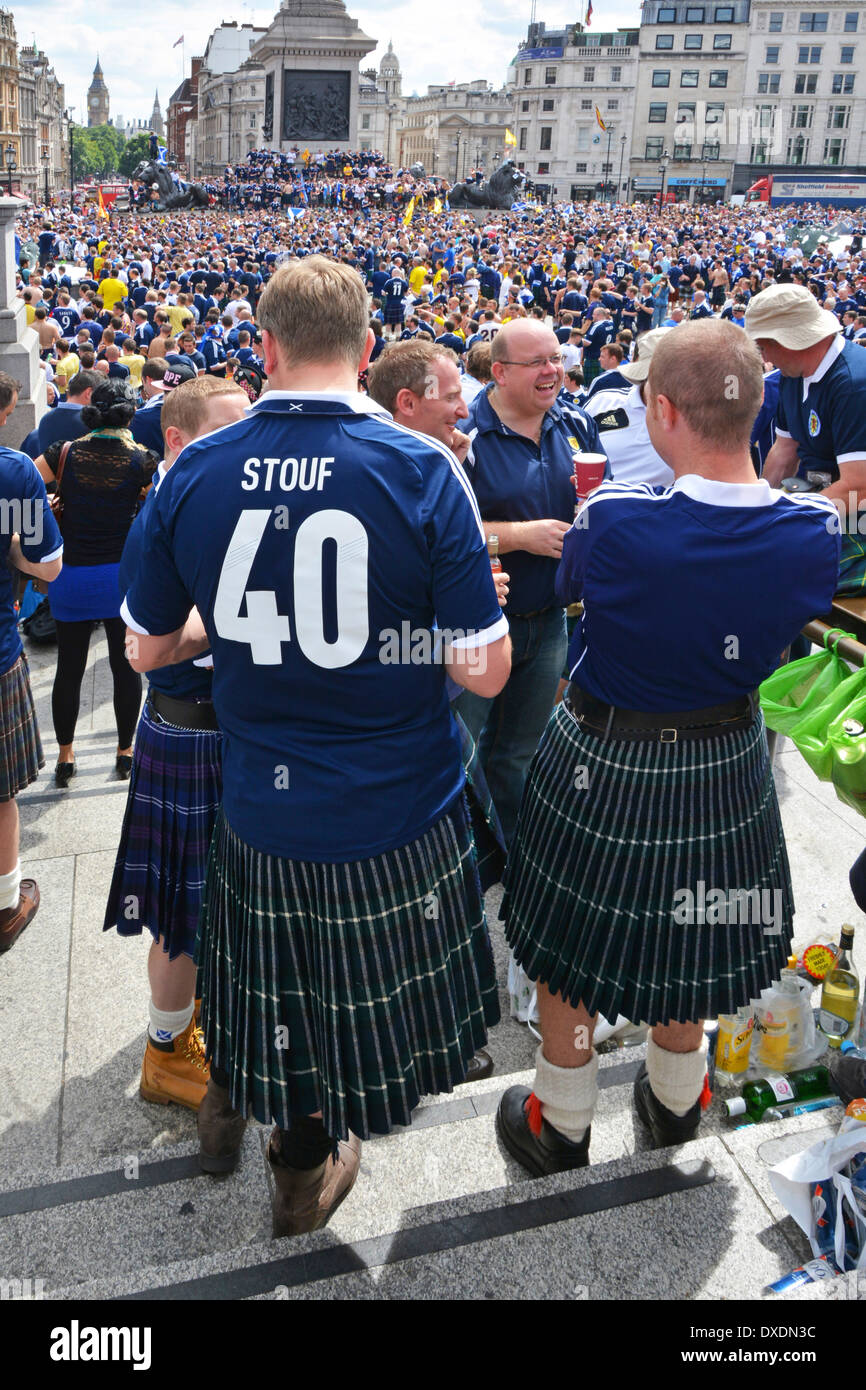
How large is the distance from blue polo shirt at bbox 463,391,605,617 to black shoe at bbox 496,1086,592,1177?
1.59 meters

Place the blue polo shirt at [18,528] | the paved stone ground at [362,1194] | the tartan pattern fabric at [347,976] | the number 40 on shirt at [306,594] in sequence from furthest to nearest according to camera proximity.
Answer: the blue polo shirt at [18,528] < the paved stone ground at [362,1194] < the tartan pattern fabric at [347,976] < the number 40 on shirt at [306,594]

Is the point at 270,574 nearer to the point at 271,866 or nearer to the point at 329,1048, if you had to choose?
the point at 271,866

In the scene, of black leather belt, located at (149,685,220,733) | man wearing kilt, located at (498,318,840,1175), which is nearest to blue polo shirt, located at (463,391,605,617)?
man wearing kilt, located at (498,318,840,1175)

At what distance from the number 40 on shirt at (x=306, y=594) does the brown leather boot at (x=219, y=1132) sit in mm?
1344

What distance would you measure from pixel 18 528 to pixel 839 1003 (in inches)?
114

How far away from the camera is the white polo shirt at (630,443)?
4594 mm

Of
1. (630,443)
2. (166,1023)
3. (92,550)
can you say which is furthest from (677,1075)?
(92,550)

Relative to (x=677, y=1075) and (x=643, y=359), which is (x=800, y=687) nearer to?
(x=677, y=1075)

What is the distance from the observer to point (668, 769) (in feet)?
7.38

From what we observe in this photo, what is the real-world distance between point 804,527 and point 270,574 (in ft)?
3.45

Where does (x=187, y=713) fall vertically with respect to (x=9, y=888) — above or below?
above

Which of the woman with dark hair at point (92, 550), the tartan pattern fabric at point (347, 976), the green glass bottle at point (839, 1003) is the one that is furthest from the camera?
the woman with dark hair at point (92, 550)

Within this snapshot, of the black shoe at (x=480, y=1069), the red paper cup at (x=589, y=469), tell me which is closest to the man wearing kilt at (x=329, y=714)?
the black shoe at (x=480, y=1069)

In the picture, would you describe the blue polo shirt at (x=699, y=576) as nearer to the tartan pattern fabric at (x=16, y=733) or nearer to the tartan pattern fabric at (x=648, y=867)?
the tartan pattern fabric at (x=648, y=867)
